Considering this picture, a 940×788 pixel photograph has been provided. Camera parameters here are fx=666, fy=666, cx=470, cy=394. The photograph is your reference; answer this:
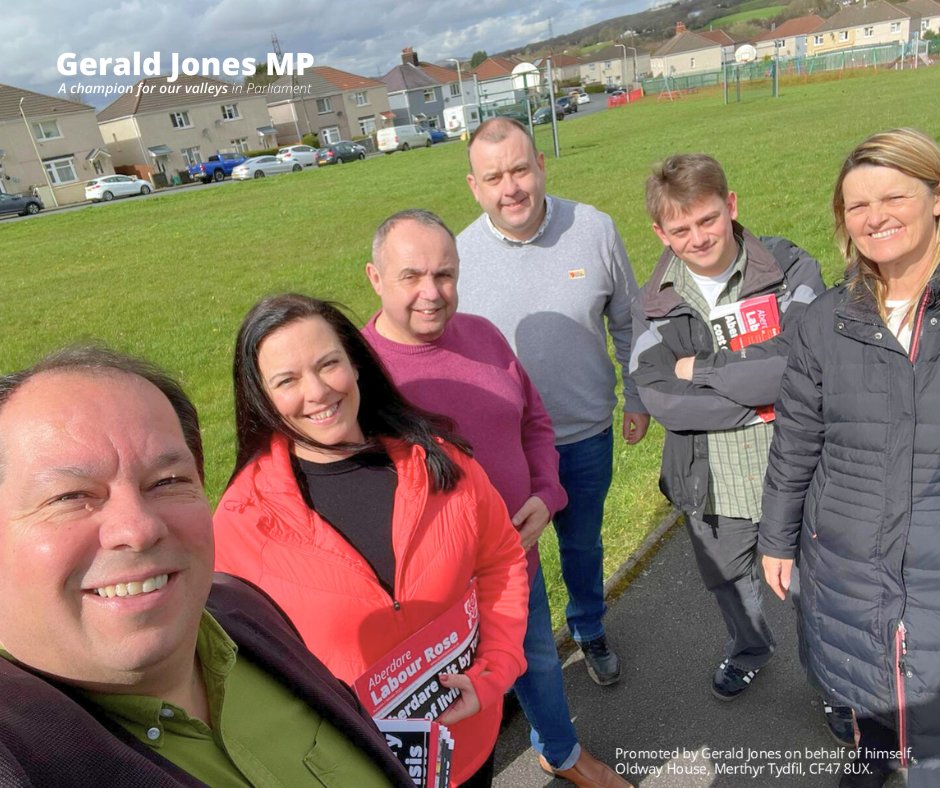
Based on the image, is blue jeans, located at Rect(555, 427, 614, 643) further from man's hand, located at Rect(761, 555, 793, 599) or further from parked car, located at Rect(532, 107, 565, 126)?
parked car, located at Rect(532, 107, 565, 126)

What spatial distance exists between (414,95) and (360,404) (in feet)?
277

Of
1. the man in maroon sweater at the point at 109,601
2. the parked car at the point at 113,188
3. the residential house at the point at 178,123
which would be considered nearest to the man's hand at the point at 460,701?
the man in maroon sweater at the point at 109,601

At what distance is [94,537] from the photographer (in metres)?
1.01

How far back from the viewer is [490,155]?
300 cm

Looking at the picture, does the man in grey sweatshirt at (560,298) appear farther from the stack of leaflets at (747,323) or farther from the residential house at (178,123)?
the residential house at (178,123)

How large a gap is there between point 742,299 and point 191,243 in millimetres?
16990

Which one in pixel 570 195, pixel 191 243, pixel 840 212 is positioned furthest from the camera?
pixel 191 243

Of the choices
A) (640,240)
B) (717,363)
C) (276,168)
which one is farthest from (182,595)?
(276,168)

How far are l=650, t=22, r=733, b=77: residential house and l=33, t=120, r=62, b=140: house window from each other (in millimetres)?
78125

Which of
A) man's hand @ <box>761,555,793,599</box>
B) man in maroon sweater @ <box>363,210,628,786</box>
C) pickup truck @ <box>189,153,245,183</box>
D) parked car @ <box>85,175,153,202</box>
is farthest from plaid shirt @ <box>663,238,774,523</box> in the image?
pickup truck @ <box>189,153,245,183</box>

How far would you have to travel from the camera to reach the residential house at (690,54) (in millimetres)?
96625

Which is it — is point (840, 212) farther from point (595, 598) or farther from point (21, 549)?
point (21, 549)

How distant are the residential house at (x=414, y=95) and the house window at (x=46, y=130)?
35099 mm

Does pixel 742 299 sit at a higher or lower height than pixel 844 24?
lower
